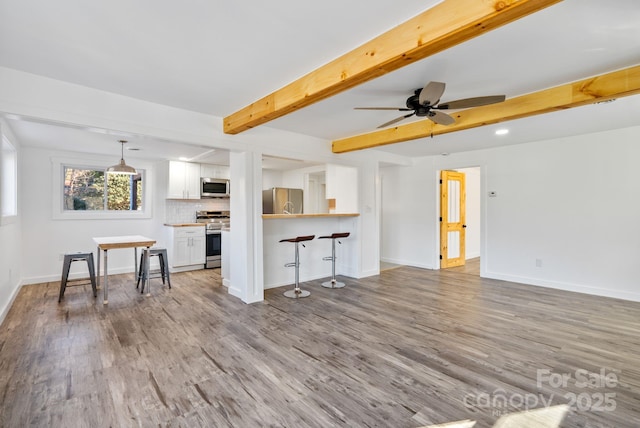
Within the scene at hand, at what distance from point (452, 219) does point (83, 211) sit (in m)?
7.40

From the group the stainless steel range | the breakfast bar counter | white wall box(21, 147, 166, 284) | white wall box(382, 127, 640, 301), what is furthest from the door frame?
white wall box(21, 147, 166, 284)

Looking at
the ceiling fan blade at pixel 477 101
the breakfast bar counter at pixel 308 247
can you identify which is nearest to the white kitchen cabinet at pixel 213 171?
the breakfast bar counter at pixel 308 247

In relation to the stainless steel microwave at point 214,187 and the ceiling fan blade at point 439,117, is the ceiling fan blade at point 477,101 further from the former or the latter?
the stainless steel microwave at point 214,187

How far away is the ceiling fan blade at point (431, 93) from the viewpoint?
2406mm

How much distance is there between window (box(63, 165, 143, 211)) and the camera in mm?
5793

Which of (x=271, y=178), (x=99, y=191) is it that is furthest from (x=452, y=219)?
(x=99, y=191)

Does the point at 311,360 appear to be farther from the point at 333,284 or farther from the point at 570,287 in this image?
the point at 570,287

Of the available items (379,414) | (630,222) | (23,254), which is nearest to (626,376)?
(379,414)

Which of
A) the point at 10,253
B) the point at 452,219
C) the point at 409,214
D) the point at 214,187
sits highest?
the point at 214,187

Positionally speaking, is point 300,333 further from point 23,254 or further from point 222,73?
point 23,254

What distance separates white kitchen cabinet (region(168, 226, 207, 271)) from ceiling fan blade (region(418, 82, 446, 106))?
518 centimetres

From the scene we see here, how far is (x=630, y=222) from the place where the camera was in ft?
14.4

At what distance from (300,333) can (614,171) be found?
498 centimetres

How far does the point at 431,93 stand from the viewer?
2547mm
